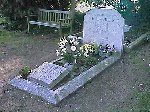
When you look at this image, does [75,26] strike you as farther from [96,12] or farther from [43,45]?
[96,12]

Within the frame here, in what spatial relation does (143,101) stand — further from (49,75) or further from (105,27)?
(105,27)

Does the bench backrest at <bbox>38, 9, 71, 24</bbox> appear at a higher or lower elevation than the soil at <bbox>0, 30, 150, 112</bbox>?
higher

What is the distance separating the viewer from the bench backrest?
10.2 m

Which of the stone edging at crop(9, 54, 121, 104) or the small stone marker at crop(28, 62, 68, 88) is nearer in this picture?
the stone edging at crop(9, 54, 121, 104)

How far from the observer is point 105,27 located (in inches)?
304

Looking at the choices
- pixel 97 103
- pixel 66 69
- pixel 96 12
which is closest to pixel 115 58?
pixel 96 12

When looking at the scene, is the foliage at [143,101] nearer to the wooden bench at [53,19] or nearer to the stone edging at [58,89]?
the stone edging at [58,89]

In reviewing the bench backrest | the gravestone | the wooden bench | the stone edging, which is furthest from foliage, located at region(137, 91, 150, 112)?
the bench backrest

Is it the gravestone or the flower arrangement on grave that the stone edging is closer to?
the flower arrangement on grave

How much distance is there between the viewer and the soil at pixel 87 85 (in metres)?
5.30

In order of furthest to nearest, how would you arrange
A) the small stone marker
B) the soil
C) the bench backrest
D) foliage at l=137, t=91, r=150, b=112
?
the bench backrest
the small stone marker
the soil
foliage at l=137, t=91, r=150, b=112

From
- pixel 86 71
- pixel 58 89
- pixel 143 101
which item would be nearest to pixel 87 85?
pixel 86 71

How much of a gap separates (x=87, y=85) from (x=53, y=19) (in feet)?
16.0

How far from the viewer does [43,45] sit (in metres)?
8.97
